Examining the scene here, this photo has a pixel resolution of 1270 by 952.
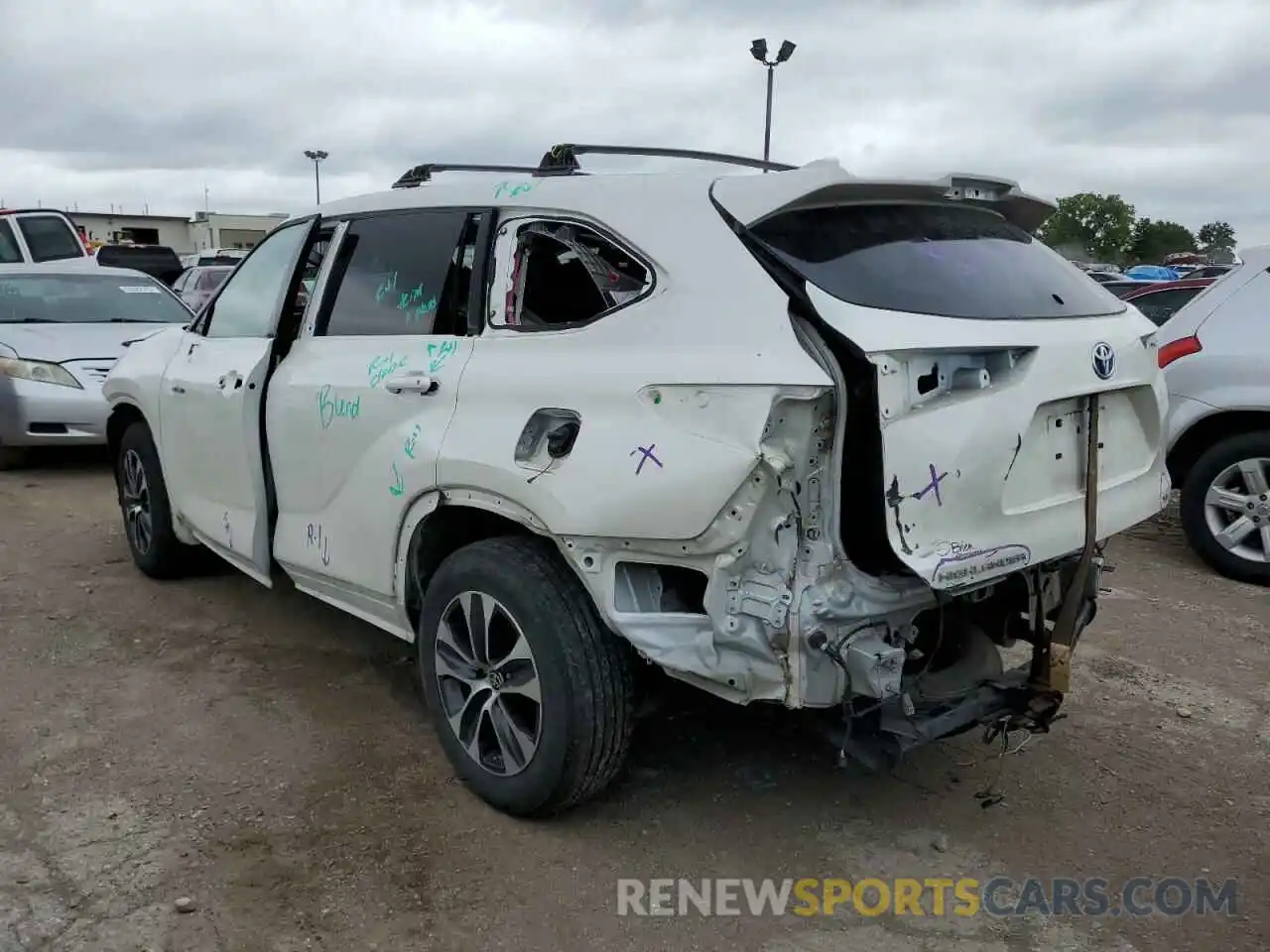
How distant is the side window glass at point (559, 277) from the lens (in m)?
3.04

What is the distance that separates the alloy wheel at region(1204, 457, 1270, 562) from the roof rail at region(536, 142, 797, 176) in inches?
129

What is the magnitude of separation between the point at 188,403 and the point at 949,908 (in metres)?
3.61

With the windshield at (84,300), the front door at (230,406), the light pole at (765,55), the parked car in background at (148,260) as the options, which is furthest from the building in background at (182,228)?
the front door at (230,406)

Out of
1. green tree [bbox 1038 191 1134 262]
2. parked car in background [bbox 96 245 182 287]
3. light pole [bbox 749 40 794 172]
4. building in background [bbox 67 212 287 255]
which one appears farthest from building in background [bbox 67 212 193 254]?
green tree [bbox 1038 191 1134 262]

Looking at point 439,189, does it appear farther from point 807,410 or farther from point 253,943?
point 253,943

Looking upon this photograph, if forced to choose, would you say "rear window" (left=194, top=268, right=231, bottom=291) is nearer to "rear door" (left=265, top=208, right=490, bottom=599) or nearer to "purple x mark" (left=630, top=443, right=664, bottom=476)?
"rear door" (left=265, top=208, right=490, bottom=599)

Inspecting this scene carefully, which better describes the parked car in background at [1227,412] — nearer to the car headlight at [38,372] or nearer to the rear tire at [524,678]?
the rear tire at [524,678]

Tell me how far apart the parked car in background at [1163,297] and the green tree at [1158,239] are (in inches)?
2879

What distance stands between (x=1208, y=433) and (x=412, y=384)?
4.64 meters

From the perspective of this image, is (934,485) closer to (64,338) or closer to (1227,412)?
(1227,412)

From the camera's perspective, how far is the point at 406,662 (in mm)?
4477

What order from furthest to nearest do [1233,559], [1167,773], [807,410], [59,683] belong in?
[1233,559]
[59,683]
[1167,773]
[807,410]

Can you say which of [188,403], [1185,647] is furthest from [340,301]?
[1185,647]

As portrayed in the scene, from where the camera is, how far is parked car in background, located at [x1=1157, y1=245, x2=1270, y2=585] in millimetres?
5574
